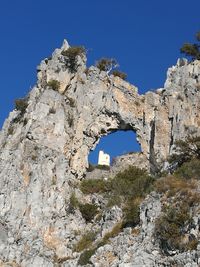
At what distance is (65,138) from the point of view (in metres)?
44.3

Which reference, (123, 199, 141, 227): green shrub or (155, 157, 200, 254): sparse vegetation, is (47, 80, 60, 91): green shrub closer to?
(123, 199, 141, 227): green shrub

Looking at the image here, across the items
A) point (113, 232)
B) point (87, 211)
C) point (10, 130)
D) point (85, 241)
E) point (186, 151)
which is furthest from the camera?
point (10, 130)

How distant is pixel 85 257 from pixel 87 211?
7.76m

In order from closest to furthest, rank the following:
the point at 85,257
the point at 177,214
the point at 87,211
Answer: the point at 177,214 < the point at 85,257 < the point at 87,211

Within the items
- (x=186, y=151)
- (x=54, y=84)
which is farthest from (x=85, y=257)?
(x=54, y=84)

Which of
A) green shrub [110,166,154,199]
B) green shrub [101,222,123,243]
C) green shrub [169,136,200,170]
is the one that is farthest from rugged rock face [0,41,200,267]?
green shrub [169,136,200,170]

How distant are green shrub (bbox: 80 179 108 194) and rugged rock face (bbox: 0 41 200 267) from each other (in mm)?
844

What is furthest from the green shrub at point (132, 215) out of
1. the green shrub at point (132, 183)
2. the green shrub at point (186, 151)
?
the green shrub at point (186, 151)

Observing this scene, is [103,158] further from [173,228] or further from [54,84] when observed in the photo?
[173,228]

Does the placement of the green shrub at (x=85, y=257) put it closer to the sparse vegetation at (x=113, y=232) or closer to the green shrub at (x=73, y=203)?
the sparse vegetation at (x=113, y=232)

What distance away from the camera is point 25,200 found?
38656mm

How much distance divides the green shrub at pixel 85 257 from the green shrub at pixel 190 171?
7666mm

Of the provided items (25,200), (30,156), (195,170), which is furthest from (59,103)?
(195,170)

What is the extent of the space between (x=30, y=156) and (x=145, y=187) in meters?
9.86
